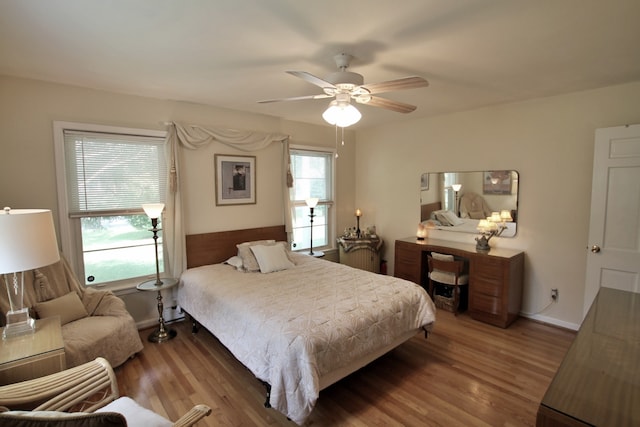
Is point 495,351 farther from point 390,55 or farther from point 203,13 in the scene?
point 203,13

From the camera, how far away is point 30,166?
278cm

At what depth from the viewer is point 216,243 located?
3.86 metres

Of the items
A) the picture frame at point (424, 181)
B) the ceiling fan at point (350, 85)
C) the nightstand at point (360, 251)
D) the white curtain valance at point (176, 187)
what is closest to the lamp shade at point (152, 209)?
the white curtain valance at point (176, 187)

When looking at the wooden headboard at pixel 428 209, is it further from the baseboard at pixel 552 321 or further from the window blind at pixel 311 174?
the baseboard at pixel 552 321

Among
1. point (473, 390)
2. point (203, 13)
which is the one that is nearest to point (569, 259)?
point (473, 390)

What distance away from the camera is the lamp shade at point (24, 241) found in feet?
5.26

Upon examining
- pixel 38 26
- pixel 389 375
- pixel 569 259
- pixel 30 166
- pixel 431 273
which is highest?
pixel 38 26

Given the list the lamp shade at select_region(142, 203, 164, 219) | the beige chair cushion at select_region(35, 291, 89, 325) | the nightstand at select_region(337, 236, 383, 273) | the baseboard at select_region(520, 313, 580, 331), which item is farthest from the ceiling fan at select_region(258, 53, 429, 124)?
the baseboard at select_region(520, 313, 580, 331)

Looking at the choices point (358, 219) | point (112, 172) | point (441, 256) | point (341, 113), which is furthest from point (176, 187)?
point (441, 256)

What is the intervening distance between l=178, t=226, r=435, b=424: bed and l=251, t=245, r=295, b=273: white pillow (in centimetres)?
9

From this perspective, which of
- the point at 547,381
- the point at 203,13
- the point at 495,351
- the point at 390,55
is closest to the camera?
the point at 203,13

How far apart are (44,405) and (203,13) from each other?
2.13 m

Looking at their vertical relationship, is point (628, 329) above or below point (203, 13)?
below

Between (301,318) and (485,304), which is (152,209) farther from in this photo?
(485,304)
